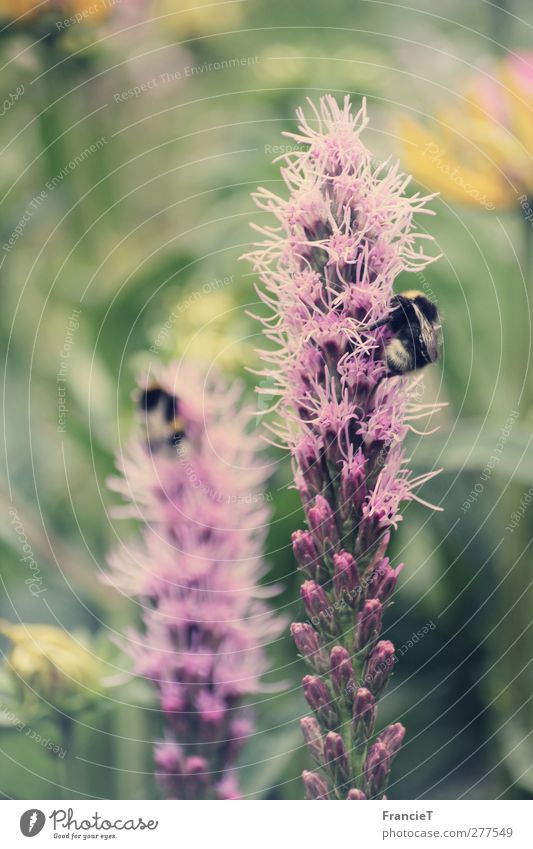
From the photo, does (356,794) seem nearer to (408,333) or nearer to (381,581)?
(381,581)

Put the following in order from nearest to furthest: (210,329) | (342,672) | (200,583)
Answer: (342,672)
(200,583)
(210,329)

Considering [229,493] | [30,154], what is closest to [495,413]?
[229,493]

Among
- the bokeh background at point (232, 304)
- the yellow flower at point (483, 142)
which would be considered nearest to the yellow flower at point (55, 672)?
the bokeh background at point (232, 304)

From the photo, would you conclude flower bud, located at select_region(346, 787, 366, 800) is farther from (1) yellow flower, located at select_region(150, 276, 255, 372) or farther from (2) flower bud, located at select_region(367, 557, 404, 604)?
(1) yellow flower, located at select_region(150, 276, 255, 372)

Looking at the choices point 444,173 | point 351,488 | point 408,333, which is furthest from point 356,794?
point 444,173

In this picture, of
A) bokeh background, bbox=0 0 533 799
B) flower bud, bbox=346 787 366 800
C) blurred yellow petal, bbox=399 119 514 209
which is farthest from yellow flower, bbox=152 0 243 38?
flower bud, bbox=346 787 366 800
